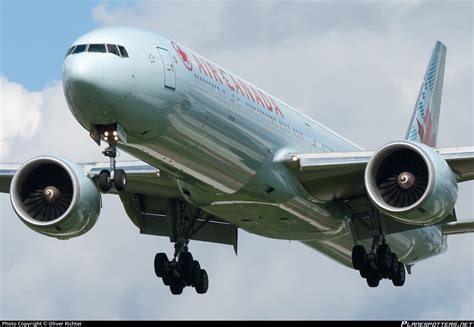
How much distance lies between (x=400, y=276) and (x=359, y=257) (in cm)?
203

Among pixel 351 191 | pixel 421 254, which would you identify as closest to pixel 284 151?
pixel 351 191

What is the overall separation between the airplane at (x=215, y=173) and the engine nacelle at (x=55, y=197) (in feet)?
0.13

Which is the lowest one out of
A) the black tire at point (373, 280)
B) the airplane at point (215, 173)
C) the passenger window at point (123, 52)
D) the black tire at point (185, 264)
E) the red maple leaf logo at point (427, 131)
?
the black tire at point (373, 280)

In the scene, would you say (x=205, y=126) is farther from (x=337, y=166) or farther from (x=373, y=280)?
(x=373, y=280)

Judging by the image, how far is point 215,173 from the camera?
38688mm

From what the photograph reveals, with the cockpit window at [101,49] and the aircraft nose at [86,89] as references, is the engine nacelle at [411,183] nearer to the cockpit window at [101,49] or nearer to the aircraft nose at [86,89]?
the cockpit window at [101,49]

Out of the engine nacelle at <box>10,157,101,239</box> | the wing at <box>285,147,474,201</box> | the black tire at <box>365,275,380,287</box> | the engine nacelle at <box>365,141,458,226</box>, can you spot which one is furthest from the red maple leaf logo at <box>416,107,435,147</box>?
the engine nacelle at <box>10,157,101,239</box>

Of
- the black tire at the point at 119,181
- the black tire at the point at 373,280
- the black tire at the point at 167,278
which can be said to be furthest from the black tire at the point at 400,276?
the black tire at the point at 119,181

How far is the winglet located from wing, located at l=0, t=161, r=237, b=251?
32.3 ft

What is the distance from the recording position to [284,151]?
41.1 metres

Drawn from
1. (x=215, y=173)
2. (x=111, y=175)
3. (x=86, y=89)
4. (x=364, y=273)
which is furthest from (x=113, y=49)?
(x=364, y=273)

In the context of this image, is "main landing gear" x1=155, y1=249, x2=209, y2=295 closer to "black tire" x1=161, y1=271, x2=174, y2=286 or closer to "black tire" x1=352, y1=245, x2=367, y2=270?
"black tire" x1=161, y1=271, x2=174, y2=286

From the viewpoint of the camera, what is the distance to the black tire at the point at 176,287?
44750 mm

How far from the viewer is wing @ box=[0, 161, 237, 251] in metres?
42.7
